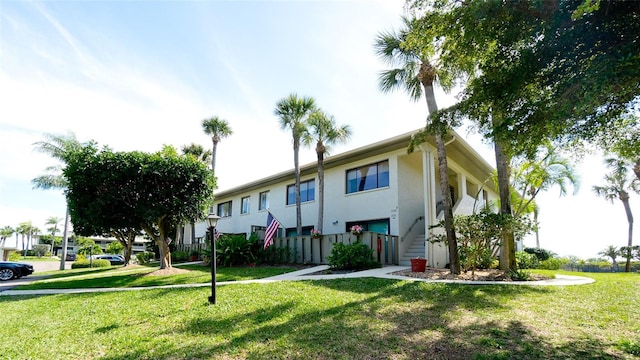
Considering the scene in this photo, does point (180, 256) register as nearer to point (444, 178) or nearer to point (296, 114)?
point (296, 114)

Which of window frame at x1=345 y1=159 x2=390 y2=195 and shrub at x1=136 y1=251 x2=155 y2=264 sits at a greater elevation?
window frame at x1=345 y1=159 x2=390 y2=195

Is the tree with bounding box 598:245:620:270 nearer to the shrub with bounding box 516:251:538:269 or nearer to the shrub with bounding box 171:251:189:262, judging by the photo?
the shrub with bounding box 516:251:538:269

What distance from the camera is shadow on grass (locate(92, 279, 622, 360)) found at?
433 cm

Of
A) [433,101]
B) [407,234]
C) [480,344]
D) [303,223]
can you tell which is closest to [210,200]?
[303,223]

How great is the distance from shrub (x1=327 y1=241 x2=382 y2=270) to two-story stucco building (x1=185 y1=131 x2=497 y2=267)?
0.83 meters

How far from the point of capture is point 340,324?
5520mm

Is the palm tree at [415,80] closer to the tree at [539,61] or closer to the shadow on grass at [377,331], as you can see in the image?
the shadow on grass at [377,331]

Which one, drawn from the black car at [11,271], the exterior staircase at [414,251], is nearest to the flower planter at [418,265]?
the exterior staircase at [414,251]

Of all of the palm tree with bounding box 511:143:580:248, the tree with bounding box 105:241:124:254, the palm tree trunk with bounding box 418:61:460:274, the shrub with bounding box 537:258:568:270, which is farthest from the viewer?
the tree with bounding box 105:241:124:254

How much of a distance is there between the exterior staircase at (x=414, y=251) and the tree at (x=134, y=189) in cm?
917

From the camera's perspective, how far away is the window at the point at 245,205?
24992 mm

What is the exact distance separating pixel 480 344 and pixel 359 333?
172cm

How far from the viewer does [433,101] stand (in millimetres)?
11562

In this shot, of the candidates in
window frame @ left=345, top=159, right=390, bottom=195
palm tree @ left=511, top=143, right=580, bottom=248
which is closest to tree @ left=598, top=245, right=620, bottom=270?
palm tree @ left=511, top=143, right=580, bottom=248
